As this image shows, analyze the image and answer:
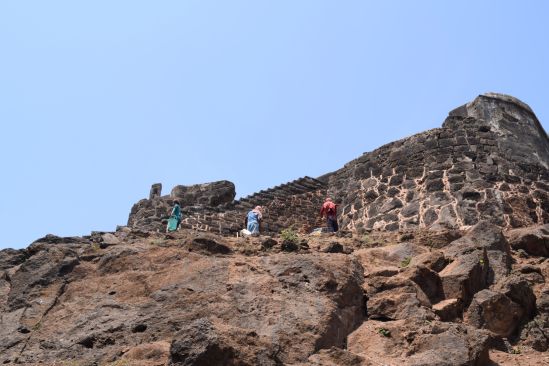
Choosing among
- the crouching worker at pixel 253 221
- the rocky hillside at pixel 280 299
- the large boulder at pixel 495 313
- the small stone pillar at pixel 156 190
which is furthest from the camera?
the small stone pillar at pixel 156 190

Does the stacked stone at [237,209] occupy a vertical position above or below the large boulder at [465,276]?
above

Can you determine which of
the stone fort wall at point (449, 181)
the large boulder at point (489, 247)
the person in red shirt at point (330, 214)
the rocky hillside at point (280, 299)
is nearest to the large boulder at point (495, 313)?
the rocky hillside at point (280, 299)

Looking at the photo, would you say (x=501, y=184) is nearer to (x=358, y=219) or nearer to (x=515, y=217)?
(x=515, y=217)

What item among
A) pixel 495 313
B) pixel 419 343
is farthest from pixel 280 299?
pixel 495 313

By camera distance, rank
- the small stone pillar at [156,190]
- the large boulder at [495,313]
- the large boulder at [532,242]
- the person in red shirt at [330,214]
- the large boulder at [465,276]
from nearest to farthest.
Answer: the large boulder at [495,313]
the large boulder at [465,276]
the large boulder at [532,242]
the person in red shirt at [330,214]
the small stone pillar at [156,190]

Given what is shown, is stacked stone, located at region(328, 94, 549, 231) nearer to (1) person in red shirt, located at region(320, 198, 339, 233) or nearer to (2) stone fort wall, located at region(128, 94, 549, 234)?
(2) stone fort wall, located at region(128, 94, 549, 234)

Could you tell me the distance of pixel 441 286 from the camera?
29.3ft

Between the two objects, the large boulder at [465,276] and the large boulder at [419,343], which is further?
the large boulder at [465,276]

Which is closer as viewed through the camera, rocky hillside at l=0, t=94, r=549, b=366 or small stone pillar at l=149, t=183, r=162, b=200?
rocky hillside at l=0, t=94, r=549, b=366

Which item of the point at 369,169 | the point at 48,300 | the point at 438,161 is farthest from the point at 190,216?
the point at 48,300

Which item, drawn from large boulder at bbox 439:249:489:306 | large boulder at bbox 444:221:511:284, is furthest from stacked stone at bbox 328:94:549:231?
large boulder at bbox 439:249:489:306

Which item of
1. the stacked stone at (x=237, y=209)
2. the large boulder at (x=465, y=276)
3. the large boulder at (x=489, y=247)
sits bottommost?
the large boulder at (x=465, y=276)

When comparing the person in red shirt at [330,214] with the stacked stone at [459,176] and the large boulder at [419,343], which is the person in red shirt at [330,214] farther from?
the large boulder at [419,343]

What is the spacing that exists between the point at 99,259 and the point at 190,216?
9.64 metres
